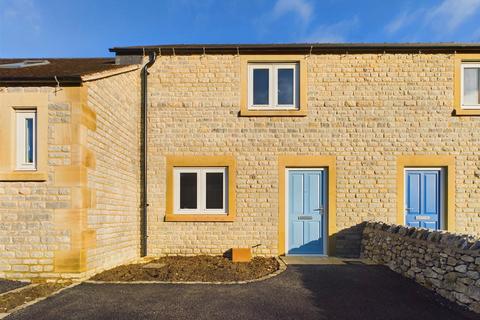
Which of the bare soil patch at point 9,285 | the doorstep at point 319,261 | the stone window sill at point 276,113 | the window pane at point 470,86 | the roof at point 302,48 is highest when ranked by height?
the roof at point 302,48

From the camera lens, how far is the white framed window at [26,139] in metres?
6.23

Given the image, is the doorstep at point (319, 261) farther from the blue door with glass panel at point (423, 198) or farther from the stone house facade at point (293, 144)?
the blue door with glass panel at point (423, 198)

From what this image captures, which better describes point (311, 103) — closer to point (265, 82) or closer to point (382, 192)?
point (265, 82)

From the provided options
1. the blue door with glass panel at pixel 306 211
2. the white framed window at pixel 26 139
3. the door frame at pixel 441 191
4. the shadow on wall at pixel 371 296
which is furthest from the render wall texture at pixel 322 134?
the white framed window at pixel 26 139

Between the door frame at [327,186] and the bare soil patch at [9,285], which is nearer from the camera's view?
the bare soil patch at [9,285]

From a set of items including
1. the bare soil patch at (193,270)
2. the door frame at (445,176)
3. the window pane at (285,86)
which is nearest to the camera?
the bare soil patch at (193,270)

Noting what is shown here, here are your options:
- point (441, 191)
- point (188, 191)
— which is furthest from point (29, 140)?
point (441, 191)

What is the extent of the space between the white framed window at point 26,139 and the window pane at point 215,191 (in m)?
4.15

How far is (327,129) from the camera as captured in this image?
871 cm

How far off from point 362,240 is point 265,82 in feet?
16.7

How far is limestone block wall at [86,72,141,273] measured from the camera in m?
6.69

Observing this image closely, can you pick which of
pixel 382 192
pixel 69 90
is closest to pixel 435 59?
pixel 382 192

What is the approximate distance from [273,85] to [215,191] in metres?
3.40

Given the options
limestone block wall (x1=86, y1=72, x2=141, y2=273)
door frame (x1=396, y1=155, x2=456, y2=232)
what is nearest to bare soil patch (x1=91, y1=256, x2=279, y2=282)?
limestone block wall (x1=86, y1=72, x2=141, y2=273)
